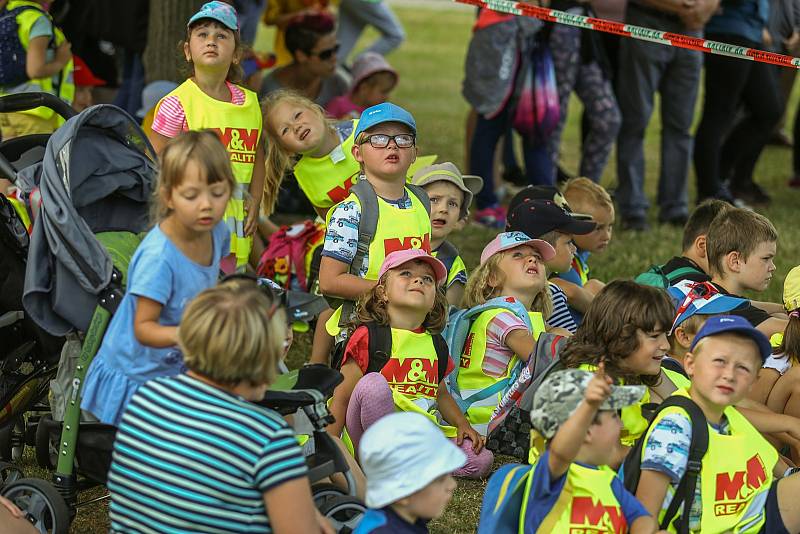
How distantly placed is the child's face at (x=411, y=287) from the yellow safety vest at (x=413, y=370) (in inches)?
4.7

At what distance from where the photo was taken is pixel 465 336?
5398mm

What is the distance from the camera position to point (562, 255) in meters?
5.93

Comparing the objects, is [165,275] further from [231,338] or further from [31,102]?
[31,102]

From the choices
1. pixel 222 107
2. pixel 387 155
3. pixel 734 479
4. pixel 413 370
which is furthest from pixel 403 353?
pixel 222 107

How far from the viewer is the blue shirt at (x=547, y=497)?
11.9 ft

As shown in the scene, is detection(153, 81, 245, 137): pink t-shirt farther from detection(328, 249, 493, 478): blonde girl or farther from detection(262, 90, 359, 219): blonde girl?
detection(328, 249, 493, 478): blonde girl

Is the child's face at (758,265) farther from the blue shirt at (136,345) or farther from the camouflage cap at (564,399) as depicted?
the blue shirt at (136,345)

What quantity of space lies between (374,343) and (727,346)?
1.48 metres

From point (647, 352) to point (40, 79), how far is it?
173 inches

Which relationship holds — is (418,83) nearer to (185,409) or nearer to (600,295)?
(600,295)

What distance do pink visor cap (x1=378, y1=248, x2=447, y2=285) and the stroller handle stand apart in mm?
1361

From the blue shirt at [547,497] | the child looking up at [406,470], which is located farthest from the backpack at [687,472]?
the child looking up at [406,470]

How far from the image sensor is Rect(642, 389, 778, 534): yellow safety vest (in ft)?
13.2

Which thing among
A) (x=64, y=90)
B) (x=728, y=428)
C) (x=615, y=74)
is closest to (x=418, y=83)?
(x=615, y=74)
